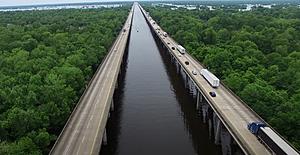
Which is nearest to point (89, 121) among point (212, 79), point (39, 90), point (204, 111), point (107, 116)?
Result: point (107, 116)

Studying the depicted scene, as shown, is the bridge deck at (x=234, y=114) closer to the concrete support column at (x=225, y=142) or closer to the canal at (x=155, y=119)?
the concrete support column at (x=225, y=142)

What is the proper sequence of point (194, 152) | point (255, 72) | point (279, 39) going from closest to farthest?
1. point (194, 152)
2. point (255, 72)
3. point (279, 39)

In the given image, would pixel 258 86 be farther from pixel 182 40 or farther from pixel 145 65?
pixel 182 40

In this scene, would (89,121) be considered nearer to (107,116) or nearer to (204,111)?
(107,116)

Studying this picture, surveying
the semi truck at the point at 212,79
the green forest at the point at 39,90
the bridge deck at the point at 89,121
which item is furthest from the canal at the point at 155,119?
the green forest at the point at 39,90

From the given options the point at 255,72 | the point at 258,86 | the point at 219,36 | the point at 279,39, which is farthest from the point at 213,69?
the point at 219,36

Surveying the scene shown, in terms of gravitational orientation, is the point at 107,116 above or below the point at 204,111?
above
